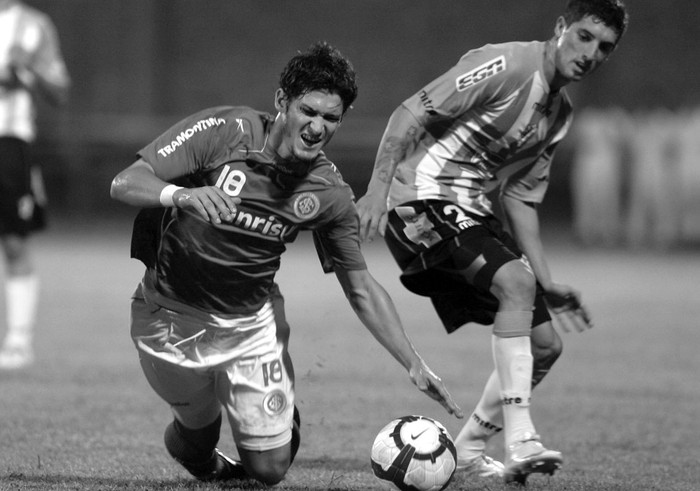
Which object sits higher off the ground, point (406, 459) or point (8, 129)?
point (8, 129)

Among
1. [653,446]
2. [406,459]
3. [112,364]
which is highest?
A: [406,459]

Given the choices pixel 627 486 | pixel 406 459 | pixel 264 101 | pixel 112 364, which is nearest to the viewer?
pixel 406 459

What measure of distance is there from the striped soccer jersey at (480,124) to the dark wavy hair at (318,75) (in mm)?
711

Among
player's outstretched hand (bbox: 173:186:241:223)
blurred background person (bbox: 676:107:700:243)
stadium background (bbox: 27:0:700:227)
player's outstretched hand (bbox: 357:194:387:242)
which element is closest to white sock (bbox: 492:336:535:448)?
player's outstretched hand (bbox: 357:194:387:242)

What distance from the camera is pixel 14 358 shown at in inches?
314

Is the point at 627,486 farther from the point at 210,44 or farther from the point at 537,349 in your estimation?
the point at 210,44

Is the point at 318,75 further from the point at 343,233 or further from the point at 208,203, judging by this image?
the point at 208,203

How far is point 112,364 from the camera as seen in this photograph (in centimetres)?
825

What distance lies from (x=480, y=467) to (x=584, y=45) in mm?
1841

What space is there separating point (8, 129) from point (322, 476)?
4284 mm

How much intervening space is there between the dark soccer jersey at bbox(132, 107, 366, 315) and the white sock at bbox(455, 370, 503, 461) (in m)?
0.98

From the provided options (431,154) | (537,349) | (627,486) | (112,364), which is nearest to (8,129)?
(112,364)

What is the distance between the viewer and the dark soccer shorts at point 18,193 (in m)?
8.17

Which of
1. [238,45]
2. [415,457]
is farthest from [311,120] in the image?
[238,45]
